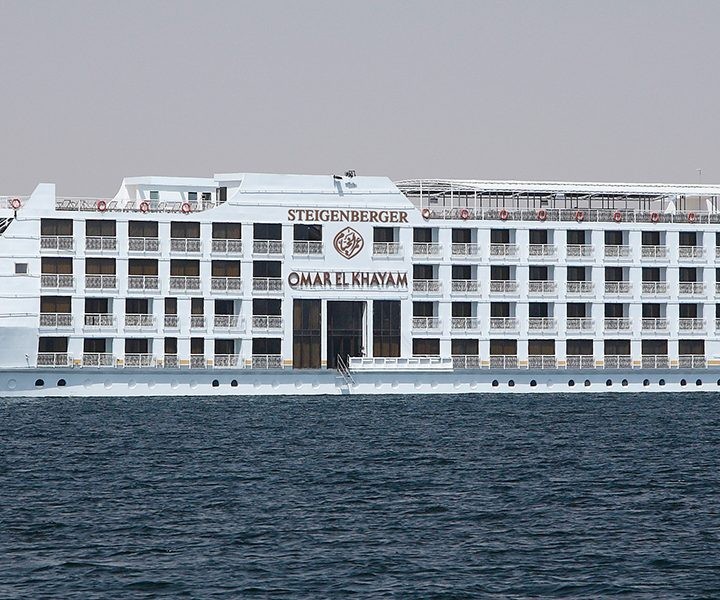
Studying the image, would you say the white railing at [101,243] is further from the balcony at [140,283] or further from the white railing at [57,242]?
the balcony at [140,283]

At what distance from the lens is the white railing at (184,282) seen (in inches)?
2982

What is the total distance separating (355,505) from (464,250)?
4097cm

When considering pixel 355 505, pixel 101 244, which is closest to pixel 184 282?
pixel 101 244

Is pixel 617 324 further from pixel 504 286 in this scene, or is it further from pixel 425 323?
pixel 425 323

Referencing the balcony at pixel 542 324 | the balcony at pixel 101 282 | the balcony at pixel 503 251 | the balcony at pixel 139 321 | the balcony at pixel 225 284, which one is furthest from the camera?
the balcony at pixel 542 324

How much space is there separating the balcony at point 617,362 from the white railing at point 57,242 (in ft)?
100

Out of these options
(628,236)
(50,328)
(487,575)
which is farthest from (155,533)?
(628,236)

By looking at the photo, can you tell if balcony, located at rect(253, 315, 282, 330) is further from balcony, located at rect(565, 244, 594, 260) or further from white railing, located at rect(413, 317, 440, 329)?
balcony, located at rect(565, 244, 594, 260)

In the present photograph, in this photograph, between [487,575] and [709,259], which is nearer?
[487,575]

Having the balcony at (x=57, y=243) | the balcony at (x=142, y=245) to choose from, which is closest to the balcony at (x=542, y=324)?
the balcony at (x=142, y=245)

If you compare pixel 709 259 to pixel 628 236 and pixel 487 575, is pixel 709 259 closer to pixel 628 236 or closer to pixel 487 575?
pixel 628 236

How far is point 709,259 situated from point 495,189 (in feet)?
44.7

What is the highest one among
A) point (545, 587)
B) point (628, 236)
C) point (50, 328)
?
point (628, 236)

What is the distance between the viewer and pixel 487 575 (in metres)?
31.5
